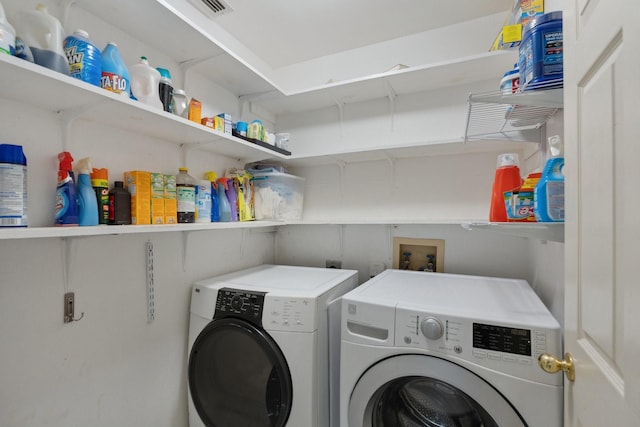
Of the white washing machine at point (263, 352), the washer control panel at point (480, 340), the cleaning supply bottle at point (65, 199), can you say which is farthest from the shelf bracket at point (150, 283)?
the washer control panel at point (480, 340)

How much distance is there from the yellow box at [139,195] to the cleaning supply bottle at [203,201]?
26 centimetres

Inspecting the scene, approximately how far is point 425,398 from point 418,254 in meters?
0.92

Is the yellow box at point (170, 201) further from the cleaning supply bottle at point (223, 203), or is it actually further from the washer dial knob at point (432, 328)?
the washer dial knob at point (432, 328)

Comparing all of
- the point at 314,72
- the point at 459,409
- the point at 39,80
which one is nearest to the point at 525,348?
the point at 459,409

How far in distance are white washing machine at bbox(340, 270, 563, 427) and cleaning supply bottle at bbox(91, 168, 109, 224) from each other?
1.01 metres

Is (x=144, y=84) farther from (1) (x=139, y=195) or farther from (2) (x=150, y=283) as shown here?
(2) (x=150, y=283)

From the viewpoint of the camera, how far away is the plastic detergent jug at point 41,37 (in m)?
0.82

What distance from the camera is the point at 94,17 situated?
115cm

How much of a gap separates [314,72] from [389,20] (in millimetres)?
683

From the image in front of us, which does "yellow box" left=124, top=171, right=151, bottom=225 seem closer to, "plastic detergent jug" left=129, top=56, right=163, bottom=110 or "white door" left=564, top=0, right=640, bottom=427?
"plastic detergent jug" left=129, top=56, right=163, bottom=110

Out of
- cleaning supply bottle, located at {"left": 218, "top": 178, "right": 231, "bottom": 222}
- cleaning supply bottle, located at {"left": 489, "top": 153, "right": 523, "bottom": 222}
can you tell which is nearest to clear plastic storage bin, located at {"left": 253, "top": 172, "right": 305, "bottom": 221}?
cleaning supply bottle, located at {"left": 218, "top": 178, "right": 231, "bottom": 222}

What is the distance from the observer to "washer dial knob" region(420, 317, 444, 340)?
1.00 metres

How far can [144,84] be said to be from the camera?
44.4 inches

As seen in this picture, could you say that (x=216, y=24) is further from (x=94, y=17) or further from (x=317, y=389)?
(x=317, y=389)
